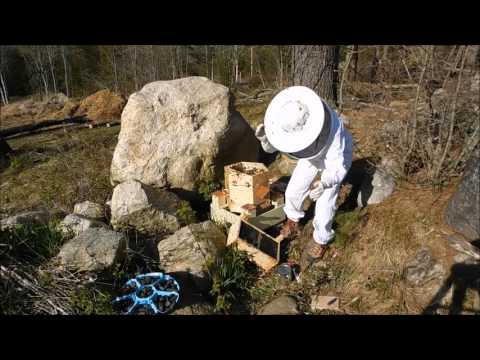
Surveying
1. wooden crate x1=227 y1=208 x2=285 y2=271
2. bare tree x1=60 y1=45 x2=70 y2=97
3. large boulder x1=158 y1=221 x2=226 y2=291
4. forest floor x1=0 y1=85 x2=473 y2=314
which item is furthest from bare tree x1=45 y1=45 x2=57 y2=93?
wooden crate x1=227 y1=208 x2=285 y2=271

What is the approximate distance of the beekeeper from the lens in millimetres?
2863

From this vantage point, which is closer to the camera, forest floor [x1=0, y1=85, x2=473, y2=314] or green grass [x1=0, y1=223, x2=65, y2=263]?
forest floor [x1=0, y1=85, x2=473, y2=314]

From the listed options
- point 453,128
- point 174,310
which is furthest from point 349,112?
point 174,310

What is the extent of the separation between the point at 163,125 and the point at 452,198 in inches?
136

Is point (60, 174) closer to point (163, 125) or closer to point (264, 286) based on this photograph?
point (163, 125)

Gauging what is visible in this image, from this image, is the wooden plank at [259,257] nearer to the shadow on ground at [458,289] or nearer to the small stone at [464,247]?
the shadow on ground at [458,289]

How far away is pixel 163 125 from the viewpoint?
4594 millimetres

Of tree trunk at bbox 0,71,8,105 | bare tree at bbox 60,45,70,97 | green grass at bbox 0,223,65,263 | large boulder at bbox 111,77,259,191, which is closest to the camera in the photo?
green grass at bbox 0,223,65,263

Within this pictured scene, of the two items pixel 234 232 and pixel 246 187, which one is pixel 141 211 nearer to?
pixel 234 232

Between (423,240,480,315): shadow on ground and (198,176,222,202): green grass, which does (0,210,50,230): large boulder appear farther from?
(423,240,480,315): shadow on ground

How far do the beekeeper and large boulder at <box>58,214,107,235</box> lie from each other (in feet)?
7.14

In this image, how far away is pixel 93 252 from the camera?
10.6ft

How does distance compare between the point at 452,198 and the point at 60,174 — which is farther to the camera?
the point at 60,174

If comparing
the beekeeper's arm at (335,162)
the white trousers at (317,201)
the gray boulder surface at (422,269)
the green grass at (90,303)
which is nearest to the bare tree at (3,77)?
the green grass at (90,303)
